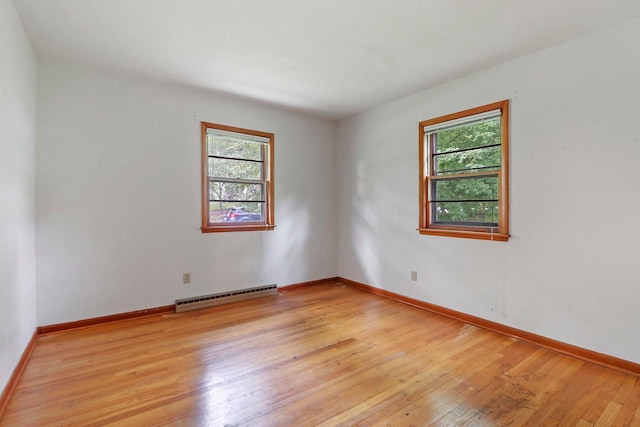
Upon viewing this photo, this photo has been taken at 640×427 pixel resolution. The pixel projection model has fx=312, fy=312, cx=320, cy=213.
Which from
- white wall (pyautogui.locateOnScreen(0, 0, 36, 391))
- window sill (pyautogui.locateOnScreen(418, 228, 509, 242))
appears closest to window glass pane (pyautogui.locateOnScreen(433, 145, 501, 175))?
window sill (pyautogui.locateOnScreen(418, 228, 509, 242))

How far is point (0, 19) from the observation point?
187cm

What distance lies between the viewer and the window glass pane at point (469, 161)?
3.08 metres

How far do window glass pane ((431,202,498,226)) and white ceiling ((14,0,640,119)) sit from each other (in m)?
1.35

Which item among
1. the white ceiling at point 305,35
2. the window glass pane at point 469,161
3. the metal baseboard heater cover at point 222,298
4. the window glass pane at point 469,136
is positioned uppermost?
the white ceiling at point 305,35

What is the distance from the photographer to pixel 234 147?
13.2 feet

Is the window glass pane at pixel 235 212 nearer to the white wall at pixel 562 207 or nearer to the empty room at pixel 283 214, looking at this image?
the empty room at pixel 283 214

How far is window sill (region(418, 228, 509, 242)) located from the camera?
2.97 m

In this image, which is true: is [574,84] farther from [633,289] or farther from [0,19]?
[0,19]

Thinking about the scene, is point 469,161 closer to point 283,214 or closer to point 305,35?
point 305,35

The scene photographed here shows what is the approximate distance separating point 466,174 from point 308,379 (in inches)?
99.5

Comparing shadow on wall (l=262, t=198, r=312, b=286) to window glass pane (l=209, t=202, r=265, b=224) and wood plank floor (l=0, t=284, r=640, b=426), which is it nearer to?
window glass pane (l=209, t=202, r=265, b=224)

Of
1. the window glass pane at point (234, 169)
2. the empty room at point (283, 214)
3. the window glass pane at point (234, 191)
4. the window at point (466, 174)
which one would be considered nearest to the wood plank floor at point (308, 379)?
the empty room at point (283, 214)

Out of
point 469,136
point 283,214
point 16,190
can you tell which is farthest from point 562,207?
point 16,190

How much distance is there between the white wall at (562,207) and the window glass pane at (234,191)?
6.76ft
